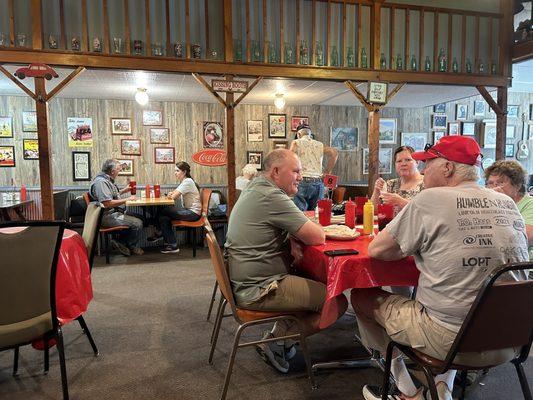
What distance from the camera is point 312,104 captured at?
24.8 feet

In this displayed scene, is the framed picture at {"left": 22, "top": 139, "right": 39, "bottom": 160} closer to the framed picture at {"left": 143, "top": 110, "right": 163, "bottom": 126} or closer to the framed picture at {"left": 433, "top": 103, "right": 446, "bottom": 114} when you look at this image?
the framed picture at {"left": 143, "top": 110, "right": 163, "bottom": 126}

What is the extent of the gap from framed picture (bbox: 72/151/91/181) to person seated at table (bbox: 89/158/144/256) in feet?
4.81

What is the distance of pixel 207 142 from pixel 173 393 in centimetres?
545

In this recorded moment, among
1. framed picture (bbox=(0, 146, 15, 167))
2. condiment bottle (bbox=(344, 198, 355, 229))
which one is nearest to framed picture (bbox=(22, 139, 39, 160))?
framed picture (bbox=(0, 146, 15, 167))

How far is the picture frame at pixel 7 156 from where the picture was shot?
6.50 metres

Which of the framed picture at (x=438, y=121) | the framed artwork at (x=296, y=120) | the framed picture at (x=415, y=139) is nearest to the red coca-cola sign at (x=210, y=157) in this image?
the framed artwork at (x=296, y=120)

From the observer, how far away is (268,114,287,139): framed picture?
753 cm

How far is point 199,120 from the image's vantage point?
7.16m

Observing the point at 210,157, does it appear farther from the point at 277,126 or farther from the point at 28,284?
the point at 28,284

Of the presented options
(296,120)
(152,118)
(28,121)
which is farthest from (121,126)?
(296,120)

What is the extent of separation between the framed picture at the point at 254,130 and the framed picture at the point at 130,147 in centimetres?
197

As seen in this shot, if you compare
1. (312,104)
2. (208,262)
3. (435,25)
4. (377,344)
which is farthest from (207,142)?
(377,344)

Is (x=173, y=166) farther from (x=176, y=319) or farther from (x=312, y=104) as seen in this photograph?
(x=176, y=319)

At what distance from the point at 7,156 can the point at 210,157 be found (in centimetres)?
330
